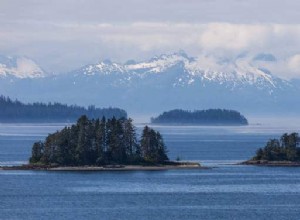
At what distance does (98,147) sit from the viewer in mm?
Answer: 148500

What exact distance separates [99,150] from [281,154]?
25.4 metres

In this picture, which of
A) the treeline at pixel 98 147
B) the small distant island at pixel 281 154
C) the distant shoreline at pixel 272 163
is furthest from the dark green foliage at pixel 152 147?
the small distant island at pixel 281 154

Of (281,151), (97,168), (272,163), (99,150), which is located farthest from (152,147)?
(281,151)

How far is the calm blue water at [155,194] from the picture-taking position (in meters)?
102

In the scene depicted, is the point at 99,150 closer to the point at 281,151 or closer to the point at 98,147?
the point at 98,147

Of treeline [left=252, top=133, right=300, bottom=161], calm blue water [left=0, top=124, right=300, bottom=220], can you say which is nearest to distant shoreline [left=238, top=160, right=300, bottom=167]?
treeline [left=252, top=133, right=300, bottom=161]

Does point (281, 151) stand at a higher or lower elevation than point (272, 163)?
higher

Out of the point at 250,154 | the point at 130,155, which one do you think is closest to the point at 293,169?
the point at 130,155

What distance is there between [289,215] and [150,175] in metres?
41.8

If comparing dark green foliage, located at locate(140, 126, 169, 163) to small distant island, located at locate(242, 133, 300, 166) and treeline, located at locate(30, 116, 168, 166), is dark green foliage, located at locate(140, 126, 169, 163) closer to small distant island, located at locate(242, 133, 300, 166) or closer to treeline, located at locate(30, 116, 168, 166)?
treeline, located at locate(30, 116, 168, 166)

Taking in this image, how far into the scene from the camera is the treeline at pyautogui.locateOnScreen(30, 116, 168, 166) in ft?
486

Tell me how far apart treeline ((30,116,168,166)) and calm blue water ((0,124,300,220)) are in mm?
5336

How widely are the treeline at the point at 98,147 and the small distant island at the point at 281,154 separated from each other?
15.3 meters

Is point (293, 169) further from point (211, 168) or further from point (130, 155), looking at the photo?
point (130, 155)
